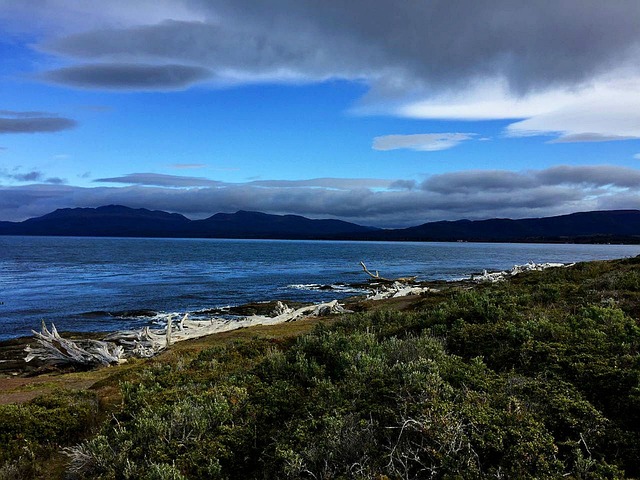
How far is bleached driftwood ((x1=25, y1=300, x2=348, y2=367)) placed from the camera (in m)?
16.7

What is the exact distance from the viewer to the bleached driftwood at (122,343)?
16.7 meters

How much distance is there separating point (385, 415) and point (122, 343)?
18646 millimetres

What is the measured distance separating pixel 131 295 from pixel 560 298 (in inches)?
1544

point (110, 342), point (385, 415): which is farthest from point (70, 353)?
point (385, 415)

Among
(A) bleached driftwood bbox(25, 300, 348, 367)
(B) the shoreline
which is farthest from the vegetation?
(B) the shoreline

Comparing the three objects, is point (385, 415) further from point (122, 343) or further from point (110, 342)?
point (122, 343)

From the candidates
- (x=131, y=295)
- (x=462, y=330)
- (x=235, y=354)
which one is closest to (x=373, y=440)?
(x=462, y=330)

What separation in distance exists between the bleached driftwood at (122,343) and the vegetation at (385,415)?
9070 mm

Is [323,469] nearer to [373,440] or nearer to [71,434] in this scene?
[373,440]

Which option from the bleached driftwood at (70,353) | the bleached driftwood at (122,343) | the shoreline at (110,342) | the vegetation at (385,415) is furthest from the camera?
the shoreline at (110,342)

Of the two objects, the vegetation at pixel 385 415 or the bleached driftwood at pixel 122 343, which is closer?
the vegetation at pixel 385 415

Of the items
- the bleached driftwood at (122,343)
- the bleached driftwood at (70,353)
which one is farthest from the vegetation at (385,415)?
the bleached driftwood at (122,343)

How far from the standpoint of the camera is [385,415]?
4.95m

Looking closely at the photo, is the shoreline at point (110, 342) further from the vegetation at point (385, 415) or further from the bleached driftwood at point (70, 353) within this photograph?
the vegetation at point (385, 415)
